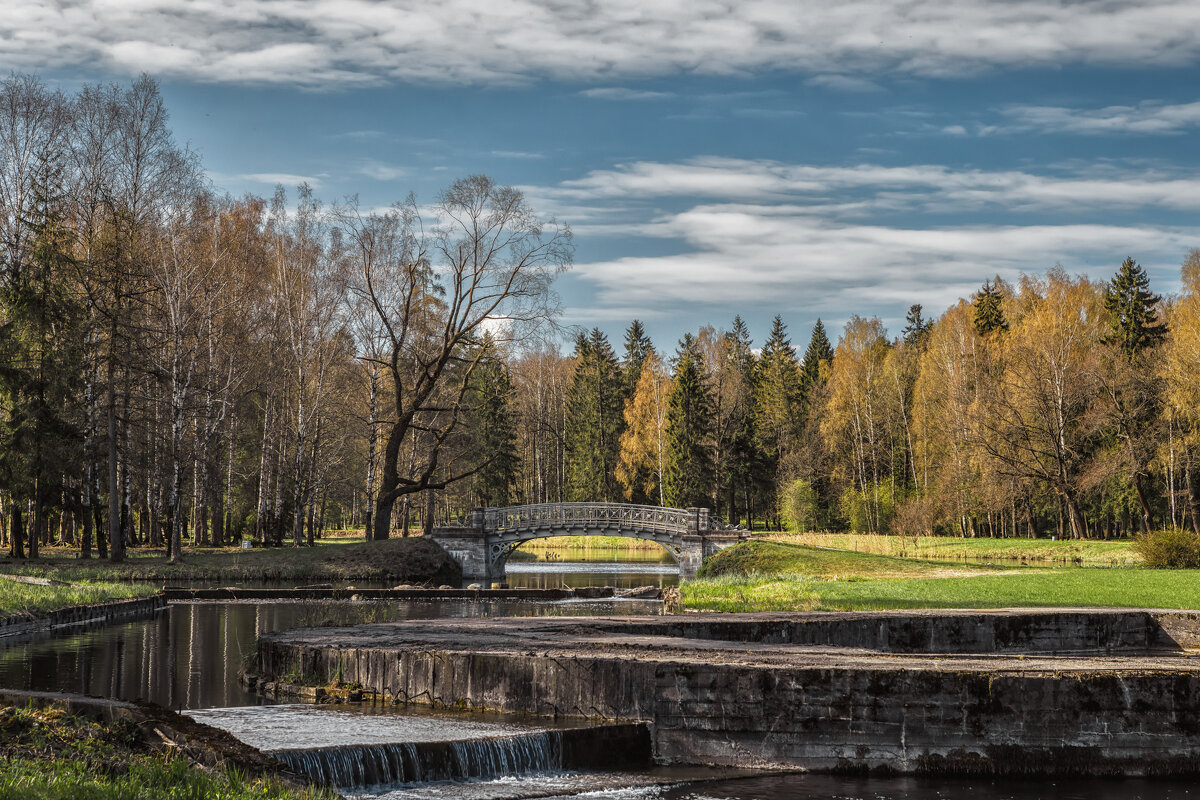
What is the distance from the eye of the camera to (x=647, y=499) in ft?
240

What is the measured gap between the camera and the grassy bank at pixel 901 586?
20.3 meters

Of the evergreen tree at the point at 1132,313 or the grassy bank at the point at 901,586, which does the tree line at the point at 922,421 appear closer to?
→ the evergreen tree at the point at 1132,313

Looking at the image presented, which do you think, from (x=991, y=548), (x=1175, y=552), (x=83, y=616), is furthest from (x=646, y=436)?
(x=83, y=616)

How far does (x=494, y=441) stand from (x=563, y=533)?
25.3 m

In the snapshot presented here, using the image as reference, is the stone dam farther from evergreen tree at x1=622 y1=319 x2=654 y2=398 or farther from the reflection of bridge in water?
evergreen tree at x1=622 y1=319 x2=654 y2=398

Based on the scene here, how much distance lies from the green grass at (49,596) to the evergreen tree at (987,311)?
53594 millimetres

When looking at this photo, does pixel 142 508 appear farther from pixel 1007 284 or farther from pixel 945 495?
pixel 1007 284

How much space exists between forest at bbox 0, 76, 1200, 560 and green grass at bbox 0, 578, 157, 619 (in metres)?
8.81

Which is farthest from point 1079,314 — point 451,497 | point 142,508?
point 142,508

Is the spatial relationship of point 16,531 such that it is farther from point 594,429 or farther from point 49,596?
point 594,429

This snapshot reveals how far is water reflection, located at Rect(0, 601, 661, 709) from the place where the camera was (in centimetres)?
1330

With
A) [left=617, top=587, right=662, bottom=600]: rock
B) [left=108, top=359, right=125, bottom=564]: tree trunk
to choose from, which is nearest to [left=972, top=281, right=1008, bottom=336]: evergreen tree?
[left=617, top=587, right=662, bottom=600]: rock

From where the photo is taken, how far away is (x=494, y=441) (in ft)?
218

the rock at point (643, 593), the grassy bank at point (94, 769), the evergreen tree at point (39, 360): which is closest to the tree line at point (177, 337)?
the evergreen tree at point (39, 360)
